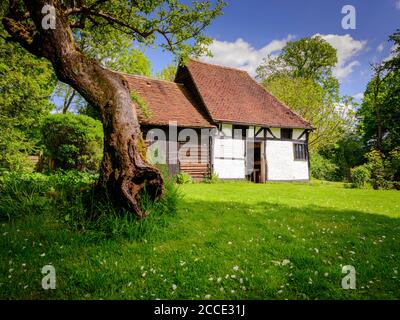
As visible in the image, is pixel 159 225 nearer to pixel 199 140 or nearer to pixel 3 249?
pixel 3 249

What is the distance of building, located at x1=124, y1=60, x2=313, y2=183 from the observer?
15.2 meters

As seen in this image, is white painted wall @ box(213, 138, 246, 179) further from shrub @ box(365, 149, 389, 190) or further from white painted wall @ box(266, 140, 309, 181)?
shrub @ box(365, 149, 389, 190)

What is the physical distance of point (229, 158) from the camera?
16.9m

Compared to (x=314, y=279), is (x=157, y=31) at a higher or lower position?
higher

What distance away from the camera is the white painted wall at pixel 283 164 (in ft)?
60.4

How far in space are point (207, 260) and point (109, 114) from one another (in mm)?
3081

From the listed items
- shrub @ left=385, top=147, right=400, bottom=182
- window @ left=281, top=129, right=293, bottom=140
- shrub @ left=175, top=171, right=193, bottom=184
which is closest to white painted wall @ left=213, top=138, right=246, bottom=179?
shrub @ left=175, top=171, right=193, bottom=184

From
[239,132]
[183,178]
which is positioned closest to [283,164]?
[239,132]

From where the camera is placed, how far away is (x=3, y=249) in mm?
3922

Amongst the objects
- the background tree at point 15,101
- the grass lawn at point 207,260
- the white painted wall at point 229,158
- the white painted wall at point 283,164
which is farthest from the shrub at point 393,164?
the background tree at point 15,101

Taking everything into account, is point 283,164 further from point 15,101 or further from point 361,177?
point 15,101

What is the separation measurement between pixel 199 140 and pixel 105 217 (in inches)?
469

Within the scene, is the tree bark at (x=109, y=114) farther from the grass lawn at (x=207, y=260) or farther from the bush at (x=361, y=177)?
the bush at (x=361, y=177)

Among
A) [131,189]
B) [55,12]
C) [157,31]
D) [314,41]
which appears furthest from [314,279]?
[314,41]
